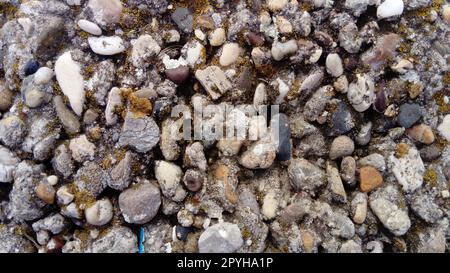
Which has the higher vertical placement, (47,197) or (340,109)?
(340,109)

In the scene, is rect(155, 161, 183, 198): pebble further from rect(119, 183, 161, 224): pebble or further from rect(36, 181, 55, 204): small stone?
rect(36, 181, 55, 204): small stone

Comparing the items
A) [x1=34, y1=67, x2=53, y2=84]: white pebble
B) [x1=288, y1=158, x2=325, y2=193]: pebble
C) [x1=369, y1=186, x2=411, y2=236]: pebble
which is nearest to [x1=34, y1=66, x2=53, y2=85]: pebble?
[x1=34, y1=67, x2=53, y2=84]: white pebble

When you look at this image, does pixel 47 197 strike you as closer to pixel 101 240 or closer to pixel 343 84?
pixel 101 240

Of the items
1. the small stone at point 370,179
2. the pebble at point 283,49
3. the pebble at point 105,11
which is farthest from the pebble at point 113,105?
the small stone at point 370,179

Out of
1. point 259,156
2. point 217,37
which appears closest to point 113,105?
point 217,37

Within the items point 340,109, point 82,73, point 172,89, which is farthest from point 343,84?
point 82,73

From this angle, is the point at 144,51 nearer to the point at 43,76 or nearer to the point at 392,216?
the point at 43,76

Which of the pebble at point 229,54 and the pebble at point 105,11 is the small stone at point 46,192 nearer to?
the pebble at point 105,11
